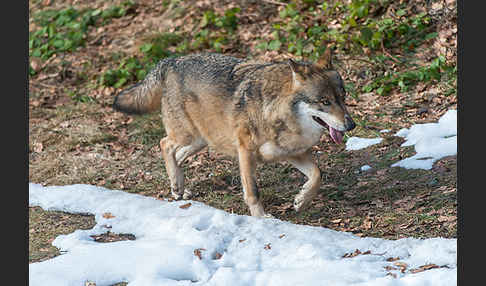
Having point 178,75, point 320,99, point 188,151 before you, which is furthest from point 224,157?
point 320,99

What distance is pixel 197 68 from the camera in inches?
314

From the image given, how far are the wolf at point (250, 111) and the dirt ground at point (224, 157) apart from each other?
583 millimetres

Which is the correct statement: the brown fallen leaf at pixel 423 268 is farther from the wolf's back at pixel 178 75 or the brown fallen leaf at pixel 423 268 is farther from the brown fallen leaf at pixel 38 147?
the brown fallen leaf at pixel 38 147

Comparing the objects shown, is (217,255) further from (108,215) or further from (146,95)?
(146,95)

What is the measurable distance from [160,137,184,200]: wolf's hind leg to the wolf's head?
2.13 meters

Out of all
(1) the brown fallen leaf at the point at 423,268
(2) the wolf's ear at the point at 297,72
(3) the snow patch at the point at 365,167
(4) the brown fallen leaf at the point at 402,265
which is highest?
(2) the wolf's ear at the point at 297,72

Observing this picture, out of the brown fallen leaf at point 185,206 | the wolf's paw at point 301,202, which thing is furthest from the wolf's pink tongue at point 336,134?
the brown fallen leaf at point 185,206

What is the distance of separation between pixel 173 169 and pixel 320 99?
2559mm

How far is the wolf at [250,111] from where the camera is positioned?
6.82 m

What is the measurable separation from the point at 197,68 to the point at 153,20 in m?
6.57

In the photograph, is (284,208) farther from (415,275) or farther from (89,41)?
(89,41)

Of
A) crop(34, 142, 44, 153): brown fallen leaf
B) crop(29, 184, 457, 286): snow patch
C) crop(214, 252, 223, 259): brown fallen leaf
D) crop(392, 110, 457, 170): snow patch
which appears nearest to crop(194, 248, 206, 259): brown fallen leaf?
crop(29, 184, 457, 286): snow patch

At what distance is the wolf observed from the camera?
682cm

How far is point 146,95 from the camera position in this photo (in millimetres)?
8516
